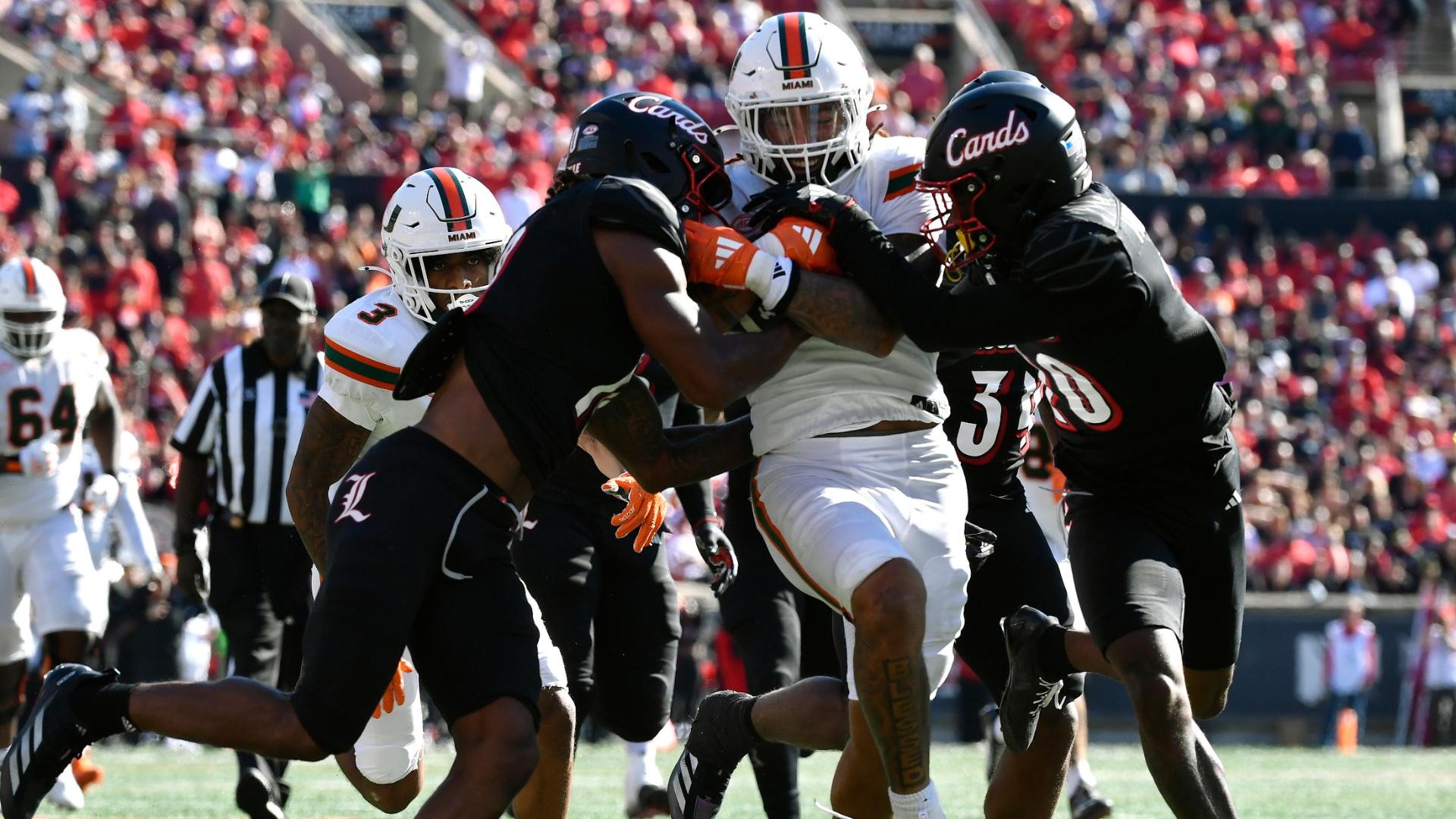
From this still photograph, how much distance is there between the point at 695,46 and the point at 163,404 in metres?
9.23

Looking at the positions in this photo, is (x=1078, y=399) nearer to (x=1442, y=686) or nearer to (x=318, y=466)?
(x=318, y=466)

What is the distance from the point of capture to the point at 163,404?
14.0 meters

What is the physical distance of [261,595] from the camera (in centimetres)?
731

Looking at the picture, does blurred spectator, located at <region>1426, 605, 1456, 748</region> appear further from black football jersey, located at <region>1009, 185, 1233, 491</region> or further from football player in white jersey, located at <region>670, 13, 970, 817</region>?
football player in white jersey, located at <region>670, 13, 970, 817</region>

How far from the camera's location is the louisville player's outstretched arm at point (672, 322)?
4.14m

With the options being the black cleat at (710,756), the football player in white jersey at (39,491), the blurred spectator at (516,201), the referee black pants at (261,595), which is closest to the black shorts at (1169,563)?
the black cleat at (710,756)

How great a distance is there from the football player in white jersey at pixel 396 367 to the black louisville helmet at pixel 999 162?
1215 mm

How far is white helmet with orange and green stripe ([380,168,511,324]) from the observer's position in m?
5.06

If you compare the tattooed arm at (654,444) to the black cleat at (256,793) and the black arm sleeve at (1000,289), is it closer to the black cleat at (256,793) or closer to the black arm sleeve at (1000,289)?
the black arm sleeve at (1000,289)

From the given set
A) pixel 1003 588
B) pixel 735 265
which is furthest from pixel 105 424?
pixel 735 265

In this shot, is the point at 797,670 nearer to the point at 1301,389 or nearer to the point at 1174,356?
the point at 1174,356

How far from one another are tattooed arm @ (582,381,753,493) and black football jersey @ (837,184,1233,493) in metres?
0.56

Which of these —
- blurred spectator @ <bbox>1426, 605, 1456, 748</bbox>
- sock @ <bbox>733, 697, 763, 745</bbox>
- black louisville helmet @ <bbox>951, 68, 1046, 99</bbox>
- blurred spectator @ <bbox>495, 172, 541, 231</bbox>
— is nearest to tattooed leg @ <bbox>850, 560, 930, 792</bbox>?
sock @ <bbox>733, 697, 763, 745</bbox>

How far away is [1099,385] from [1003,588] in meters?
0.89
